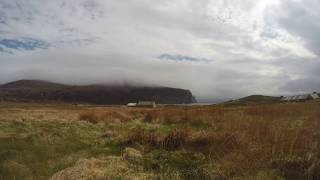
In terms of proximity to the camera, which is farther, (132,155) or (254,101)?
(254,101)

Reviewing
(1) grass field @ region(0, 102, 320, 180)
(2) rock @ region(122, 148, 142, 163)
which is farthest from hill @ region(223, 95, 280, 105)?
(2) rock @ region(122, 148, 142, 163)

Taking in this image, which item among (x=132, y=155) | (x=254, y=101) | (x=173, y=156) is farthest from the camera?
(x=254, y=101)

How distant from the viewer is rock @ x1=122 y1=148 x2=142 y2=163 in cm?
1188

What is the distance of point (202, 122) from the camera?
24453mm

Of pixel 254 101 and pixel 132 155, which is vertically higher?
pixel 254 101

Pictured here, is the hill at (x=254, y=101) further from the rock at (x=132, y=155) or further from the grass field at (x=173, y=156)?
the rock at (x=132, y=155)

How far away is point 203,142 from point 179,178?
4566 millimetres

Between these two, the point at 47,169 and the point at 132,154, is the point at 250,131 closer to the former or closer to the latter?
the point at 132,154

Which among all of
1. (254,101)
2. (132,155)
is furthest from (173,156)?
(254,101)

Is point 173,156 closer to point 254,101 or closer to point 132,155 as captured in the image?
point 132,155

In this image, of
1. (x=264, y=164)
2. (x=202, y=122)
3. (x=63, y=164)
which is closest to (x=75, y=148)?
(x=63, y=164)

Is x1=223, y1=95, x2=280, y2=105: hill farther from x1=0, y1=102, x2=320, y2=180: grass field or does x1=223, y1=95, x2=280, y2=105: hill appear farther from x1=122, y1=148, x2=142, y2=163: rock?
x1=122, y1=148, x2=142, y2=163: rock

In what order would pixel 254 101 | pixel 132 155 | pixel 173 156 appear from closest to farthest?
pixel 173 156 → pixel 132 155 → pixel 254 101

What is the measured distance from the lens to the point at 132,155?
12531 mm
